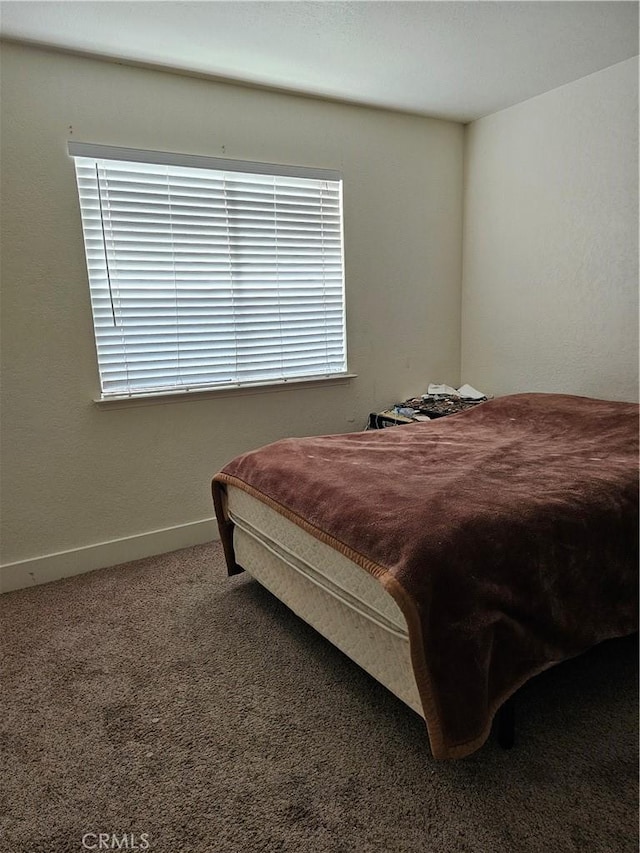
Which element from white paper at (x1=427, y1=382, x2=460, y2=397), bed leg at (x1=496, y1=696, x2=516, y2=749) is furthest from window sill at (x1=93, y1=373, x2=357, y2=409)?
bed leg at (x1=496, y1=696, x2=516, y2=749)

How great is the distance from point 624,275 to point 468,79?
1.26 m

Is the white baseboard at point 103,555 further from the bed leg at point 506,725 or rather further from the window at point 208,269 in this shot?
the bed leg at point 506,725

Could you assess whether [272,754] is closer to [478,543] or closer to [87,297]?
[478,543]

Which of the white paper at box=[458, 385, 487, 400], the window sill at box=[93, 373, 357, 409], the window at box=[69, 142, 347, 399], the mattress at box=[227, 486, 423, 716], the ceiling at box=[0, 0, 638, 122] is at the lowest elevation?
the mattress at box=[227, 486, 423, 716]

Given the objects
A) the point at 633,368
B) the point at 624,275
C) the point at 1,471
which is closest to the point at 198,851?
the point at 1,471

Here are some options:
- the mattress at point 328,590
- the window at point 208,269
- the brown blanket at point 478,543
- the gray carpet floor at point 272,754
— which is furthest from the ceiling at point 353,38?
the gray carpet floor at point 272,754

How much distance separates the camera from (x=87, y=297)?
256cm

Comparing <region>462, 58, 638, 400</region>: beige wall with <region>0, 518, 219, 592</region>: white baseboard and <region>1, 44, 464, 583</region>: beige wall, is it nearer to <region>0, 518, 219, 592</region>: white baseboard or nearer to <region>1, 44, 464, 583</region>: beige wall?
<region>1, 44, 464, 583</region>: beige wall

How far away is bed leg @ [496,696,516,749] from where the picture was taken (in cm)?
148

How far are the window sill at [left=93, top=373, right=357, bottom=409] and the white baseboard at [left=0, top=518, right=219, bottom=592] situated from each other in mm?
674

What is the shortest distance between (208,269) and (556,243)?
1.91 metres

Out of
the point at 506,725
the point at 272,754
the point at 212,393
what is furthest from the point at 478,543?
the point at 212,393

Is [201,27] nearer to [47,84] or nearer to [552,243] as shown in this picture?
[47,84]

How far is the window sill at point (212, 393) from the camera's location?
8.76ft
